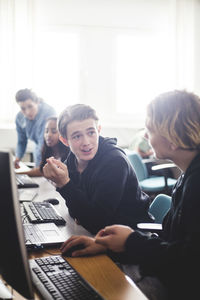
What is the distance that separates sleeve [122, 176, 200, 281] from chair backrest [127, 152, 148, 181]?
9.49 ft

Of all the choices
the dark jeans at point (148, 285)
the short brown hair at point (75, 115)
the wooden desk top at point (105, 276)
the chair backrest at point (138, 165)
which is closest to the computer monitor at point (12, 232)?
the wooden desk top at point (105, 276)

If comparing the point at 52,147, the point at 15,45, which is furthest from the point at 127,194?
the point at 15,45

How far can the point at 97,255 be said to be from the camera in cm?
130

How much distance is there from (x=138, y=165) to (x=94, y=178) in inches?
96.2

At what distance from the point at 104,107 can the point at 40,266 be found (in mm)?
4244

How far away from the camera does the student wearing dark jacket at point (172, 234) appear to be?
1076 mm

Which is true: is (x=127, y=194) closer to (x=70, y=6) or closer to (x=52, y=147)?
(x=52, y=147)

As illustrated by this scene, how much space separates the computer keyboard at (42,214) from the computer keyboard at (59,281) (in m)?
0.45

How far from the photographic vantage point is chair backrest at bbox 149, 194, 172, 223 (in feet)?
5.99

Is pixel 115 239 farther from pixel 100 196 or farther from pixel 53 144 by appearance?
pixel 53 144

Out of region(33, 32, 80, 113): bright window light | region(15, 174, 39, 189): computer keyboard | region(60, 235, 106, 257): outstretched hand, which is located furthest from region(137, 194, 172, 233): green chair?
region(33, 32, 80, 113): bright window light

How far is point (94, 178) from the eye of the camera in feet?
5.73

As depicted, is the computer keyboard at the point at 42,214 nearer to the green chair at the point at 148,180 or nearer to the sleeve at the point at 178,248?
the sleeve at the point at 178,248

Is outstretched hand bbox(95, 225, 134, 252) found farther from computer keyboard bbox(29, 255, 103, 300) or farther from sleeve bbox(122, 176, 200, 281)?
computer keyboard bbox(29, 255, 103, 300)
